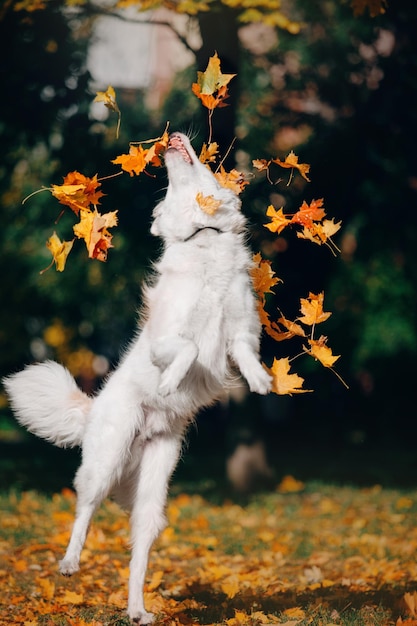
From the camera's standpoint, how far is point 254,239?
1023cm

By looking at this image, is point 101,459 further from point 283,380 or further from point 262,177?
point 262,177

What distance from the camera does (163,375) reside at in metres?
4.00

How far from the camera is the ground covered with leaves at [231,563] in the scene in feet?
16.8

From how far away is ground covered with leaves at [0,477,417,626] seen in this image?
5.13 metres

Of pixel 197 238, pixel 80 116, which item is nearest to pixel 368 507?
pixel 80 116

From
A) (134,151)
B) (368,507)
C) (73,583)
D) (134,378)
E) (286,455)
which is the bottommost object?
(286,455)

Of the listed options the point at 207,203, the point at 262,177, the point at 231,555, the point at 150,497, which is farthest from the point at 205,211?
the point at 262,177

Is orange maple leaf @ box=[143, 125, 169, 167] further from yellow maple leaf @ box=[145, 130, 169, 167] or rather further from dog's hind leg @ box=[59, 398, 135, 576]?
dog's hind leg @ box=[59, 398, 135, 576]

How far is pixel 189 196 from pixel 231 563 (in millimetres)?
3615

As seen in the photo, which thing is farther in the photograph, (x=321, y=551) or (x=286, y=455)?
(x=286, y=455)

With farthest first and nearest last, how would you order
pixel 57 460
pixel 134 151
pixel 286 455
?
pixel 286 455 → pixel 57 460 → pixel 134 151

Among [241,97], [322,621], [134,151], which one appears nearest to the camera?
[134,151]

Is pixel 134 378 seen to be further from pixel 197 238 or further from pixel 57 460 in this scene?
pixel 57 460

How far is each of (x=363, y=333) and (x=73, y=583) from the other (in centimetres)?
Answer: 730
